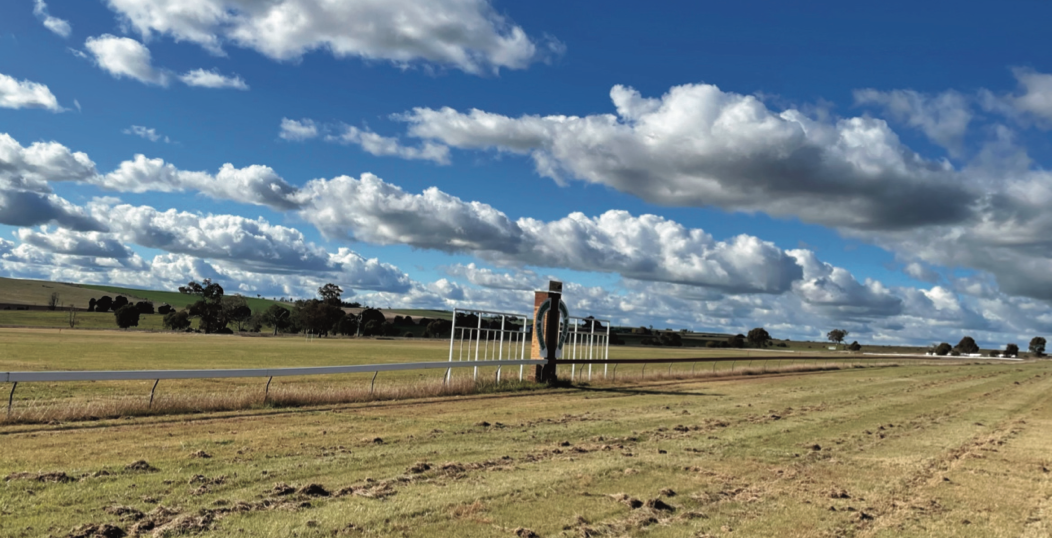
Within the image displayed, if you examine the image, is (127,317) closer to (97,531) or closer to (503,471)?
(503,471)

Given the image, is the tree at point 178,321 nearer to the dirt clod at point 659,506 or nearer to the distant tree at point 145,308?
the distant tree at point 145,308

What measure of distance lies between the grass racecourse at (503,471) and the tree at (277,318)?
139 metres

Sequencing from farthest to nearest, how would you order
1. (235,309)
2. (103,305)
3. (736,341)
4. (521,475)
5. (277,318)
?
1. (103,305)
2. (736,341)
3. (277,318)
4. (235,309)
5. (521,475)

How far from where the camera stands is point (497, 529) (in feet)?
22.2

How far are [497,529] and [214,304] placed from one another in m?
148

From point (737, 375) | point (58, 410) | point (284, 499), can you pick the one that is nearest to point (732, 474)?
point (284, 499)

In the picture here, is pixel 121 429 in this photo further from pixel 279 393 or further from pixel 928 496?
pixel 928 496

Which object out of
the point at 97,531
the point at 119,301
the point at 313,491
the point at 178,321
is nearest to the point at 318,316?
the point at 178,321

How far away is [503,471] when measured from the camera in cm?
955

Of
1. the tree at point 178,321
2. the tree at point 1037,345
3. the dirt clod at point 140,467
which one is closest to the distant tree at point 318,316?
the tree at point 178,321

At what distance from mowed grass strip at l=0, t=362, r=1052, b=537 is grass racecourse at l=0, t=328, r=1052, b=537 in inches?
1.5

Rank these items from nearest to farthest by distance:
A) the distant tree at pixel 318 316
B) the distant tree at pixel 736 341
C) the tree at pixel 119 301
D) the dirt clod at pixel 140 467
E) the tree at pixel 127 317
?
the dirt clod at pixel 140 467, the tree at pixel 127 317, the distant tree at pixel 318 316, the distant tree at pixel 736 341, the tree at pixel 119 301

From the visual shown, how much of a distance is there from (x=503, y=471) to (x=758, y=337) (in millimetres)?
181264

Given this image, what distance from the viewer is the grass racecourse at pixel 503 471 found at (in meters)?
7.03
